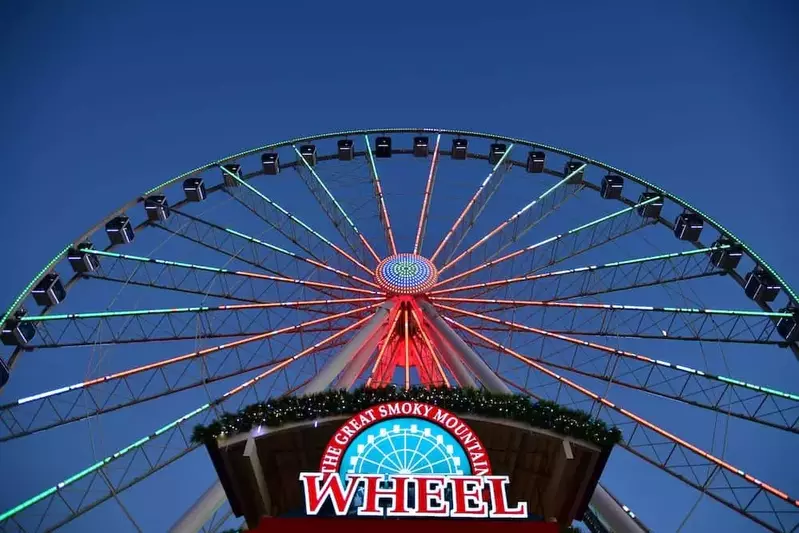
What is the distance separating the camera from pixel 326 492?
14344 millimetres

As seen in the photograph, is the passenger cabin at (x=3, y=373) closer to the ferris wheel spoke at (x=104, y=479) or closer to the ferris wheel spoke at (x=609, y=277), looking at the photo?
the ferris wheel spoke at (x=104, y=479)

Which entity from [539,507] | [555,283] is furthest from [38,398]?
[555,283]

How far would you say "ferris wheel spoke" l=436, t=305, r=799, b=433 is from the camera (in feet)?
69.1

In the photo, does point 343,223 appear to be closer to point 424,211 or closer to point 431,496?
point 424,211

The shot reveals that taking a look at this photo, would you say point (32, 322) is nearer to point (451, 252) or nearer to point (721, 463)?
point (451, 252)

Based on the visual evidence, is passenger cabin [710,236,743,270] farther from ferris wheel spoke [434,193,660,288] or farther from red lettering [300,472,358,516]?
red lettering [300,472,358,516]

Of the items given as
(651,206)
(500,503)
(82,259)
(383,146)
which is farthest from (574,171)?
(500,503)

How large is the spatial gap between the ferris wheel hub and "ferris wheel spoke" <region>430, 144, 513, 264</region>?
2.89ft

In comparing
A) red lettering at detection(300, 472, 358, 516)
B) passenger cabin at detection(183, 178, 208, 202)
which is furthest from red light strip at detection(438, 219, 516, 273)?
red lettering at detection(300, 472, 358, 516)

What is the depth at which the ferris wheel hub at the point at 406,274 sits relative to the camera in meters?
26.2

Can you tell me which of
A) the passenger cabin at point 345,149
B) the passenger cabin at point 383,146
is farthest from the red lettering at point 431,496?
the passenger cabin at point 345,149

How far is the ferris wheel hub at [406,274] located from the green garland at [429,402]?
29.3 ft

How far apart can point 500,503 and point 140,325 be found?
46.0ft

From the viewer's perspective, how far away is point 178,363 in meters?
22.0
